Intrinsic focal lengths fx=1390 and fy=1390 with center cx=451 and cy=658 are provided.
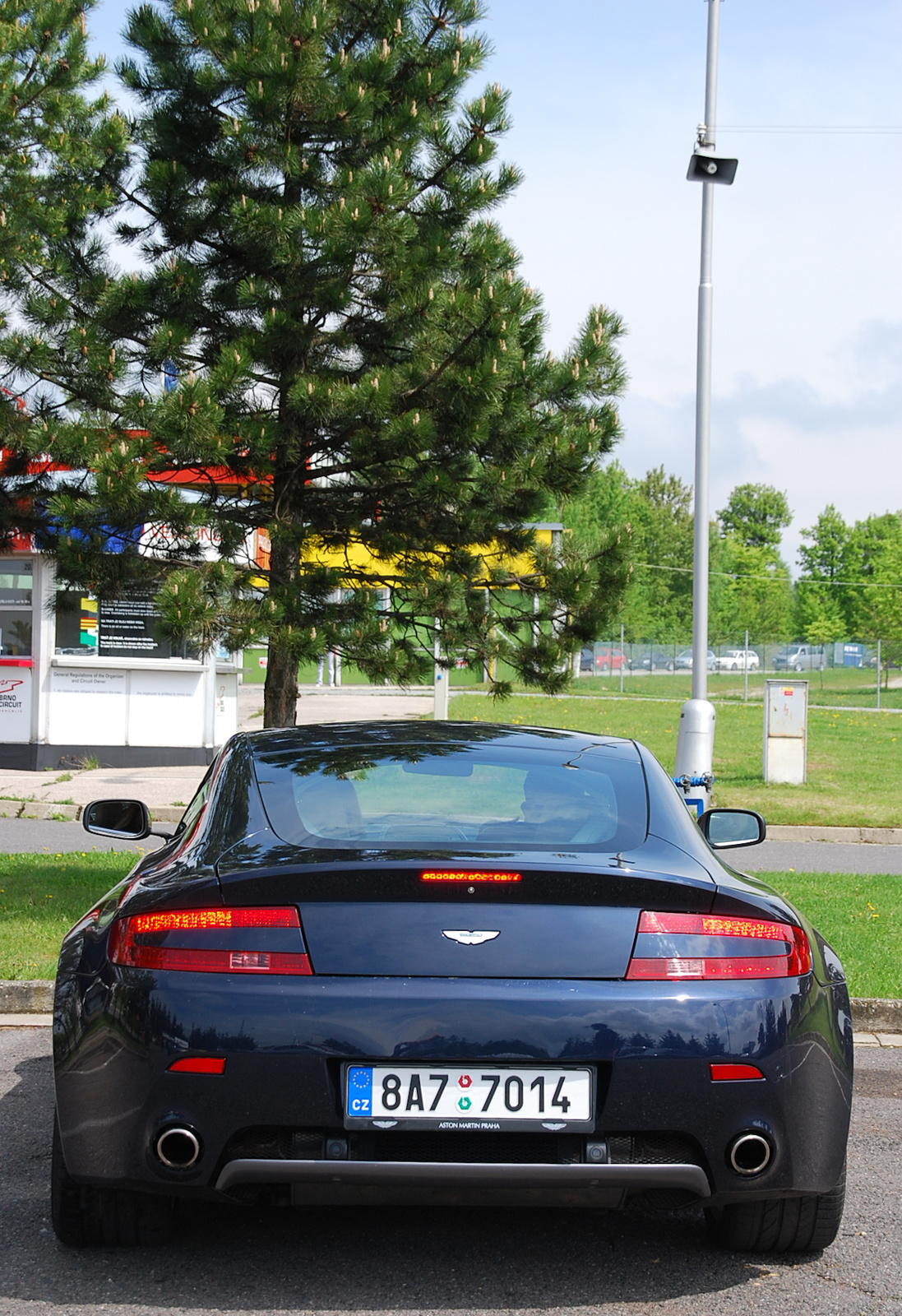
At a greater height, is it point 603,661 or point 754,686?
point 603,661

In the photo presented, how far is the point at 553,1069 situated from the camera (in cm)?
306

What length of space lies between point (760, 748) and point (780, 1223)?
20.3m

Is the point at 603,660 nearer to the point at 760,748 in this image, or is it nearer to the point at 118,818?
the point at 760,748

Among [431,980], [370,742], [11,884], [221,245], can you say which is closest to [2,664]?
[11,884]

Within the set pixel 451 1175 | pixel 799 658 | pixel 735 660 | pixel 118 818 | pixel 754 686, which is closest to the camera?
pixel 451 1175

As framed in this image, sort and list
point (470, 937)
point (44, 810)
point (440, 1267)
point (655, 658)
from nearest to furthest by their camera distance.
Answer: point (470, 937)
point (440, 1267)
point (44, 810)
point (655, 658)

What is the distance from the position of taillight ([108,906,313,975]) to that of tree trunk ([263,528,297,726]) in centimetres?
501

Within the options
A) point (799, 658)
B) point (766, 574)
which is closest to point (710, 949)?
point (799, 658)

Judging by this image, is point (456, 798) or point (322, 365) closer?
point (456, 798)

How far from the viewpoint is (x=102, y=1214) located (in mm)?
3496

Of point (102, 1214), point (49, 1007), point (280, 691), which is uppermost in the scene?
point (280, 691)

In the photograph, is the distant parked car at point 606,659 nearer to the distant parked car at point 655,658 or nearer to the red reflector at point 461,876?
the distant parked car at point 655,658

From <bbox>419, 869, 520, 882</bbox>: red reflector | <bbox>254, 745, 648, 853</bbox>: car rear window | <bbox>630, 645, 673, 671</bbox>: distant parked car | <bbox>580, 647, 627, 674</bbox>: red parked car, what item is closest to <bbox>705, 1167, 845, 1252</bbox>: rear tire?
<bbox>254, 745, 648, 853</bbox>: car rear window

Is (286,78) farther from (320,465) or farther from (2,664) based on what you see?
(2,664)
